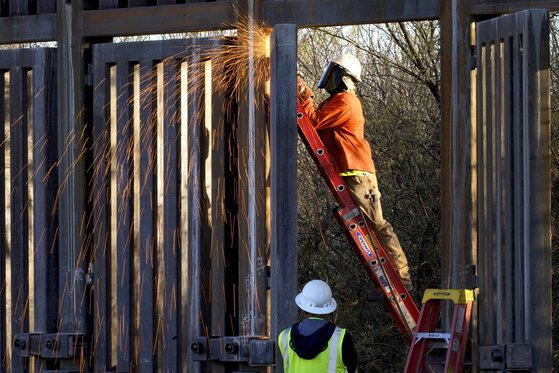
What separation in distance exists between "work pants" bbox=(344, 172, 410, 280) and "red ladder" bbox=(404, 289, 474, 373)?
1376mm

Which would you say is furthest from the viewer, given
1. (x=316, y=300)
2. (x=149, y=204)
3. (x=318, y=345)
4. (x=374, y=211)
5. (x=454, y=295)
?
(x=374, y=211)

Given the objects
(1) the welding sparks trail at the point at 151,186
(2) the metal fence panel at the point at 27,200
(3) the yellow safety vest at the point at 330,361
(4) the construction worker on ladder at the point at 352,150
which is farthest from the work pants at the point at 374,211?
(3) the yellow safety vest at the point at 330,361

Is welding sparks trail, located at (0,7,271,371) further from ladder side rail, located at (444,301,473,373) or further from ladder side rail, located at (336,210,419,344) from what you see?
ladder side rail, located at (444,301,473,373)

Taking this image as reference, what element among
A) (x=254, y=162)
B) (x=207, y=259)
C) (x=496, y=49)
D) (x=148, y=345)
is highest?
(x=496, y=49)

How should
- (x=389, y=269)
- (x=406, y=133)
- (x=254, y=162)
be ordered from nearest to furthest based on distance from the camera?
(x=254, y=162) < (x=389, y=269) < (x=406, y=133)

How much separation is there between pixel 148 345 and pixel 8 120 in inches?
87.8

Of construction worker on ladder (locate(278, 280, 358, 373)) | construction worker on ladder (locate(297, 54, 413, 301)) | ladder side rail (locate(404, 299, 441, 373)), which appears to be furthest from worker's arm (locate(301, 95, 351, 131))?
construction worker on ladder (locate(278, 280, 358, 373))

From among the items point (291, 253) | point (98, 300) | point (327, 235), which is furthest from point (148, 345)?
point (327, 235)

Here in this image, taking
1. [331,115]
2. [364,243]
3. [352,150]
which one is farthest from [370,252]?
[331,115]

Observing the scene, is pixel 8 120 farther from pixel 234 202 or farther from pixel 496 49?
pixel 496 49

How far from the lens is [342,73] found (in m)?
11.3

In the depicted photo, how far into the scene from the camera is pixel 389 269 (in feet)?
36.3

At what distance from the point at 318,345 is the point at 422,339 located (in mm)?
1600

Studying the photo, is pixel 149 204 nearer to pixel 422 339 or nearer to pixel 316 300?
pixel 422 339
